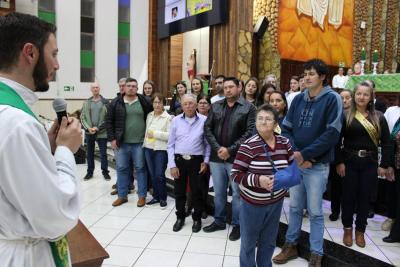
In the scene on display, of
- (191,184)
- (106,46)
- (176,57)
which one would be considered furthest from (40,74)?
(106,46)

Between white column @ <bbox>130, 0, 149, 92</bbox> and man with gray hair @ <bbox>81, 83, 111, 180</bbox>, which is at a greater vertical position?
white column @ <bbox>130, 0, 149, 92</bbox>

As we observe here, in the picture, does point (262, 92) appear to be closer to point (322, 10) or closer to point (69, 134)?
point (69, 134)

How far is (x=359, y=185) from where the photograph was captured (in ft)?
10.5

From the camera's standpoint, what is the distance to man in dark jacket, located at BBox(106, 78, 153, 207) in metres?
4.68

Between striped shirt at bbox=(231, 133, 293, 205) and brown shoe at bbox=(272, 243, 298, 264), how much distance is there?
33.0 inches

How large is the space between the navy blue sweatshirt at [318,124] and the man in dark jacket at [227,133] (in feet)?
2.21

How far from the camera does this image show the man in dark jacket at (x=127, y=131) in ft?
15.4

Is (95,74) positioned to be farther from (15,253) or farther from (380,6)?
(15,253)

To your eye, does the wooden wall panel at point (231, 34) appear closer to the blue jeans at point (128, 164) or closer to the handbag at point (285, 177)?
the blue jeans at point (128, 164)

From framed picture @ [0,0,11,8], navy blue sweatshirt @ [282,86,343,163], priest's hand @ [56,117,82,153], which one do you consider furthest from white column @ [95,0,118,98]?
priest's hand @ [56,117,82,153]

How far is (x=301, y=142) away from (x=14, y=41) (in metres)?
2.41

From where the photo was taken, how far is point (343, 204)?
3.25 meters

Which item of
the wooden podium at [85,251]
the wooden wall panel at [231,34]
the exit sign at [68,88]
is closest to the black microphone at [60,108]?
the wooden podium at [85,251]

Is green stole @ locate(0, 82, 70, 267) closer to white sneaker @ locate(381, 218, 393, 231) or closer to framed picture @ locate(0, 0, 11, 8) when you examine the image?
white sneaker @ locate(381, 218, 393, 231)
